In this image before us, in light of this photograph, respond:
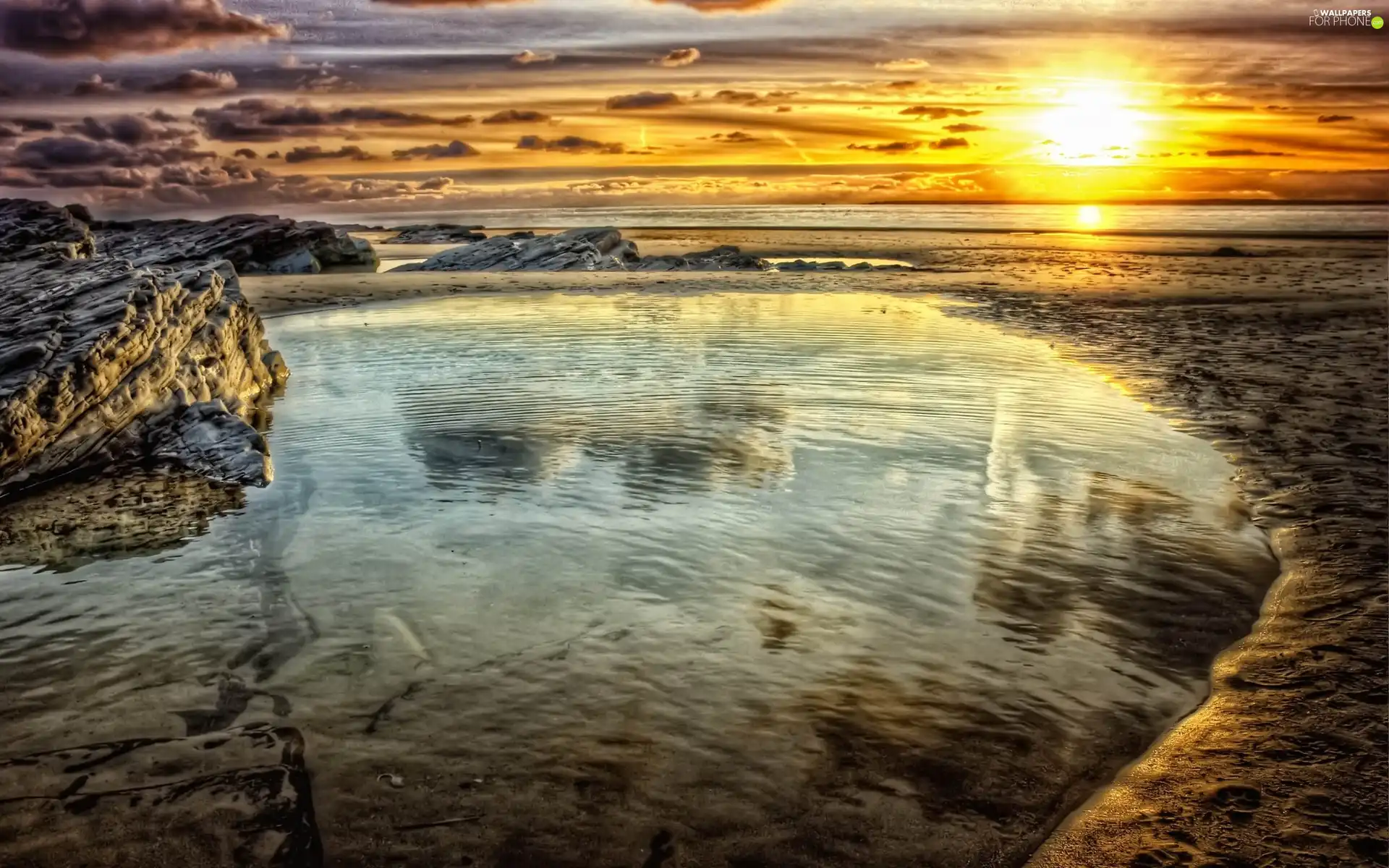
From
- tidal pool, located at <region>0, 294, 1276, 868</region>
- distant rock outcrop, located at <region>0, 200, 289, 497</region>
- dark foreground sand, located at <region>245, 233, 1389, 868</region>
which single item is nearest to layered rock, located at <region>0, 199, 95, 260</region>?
dark foreground sand, located at <region>245, 233, 1389, 868</region>

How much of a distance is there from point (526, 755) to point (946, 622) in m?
2.79

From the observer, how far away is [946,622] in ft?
20.2

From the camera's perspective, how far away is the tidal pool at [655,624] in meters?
4.33

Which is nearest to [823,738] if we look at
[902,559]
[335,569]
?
[902,559]

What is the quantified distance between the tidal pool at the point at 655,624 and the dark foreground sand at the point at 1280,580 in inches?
9.6

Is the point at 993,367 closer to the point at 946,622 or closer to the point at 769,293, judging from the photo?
the point at 946,622

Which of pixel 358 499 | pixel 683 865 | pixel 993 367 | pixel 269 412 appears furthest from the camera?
pixel 993 367

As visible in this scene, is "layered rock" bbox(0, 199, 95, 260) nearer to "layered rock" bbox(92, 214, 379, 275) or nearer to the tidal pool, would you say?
the tidal pool

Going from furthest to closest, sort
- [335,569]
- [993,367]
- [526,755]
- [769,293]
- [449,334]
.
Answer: [769,293]
[449,334]
[993,367]
[335,569]
[526,755]

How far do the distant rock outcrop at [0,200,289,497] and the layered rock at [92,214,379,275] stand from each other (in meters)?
33.0

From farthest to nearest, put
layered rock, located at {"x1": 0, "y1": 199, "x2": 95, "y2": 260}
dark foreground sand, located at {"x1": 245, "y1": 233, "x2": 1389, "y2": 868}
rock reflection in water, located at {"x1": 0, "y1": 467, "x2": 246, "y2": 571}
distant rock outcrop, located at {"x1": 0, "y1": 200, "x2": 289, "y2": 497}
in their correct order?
layered rock, located at {"x1": 0, "y1": 199, "x2": 95, "y2": 260}
distant rock outcrop, located at {"x1": 0, "y1": 200, "x2": 289, "y2": 497}
rock reflection in water, located at {"x1": 0, "y1": 467, "x2": 246, "y2": 571}
dark foreground sand, located at {"x1": 245, "y1": 233, "x2": 1389, "y2": 868}

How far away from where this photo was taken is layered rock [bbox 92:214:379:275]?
151ft

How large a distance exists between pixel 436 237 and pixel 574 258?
4862 centimetres

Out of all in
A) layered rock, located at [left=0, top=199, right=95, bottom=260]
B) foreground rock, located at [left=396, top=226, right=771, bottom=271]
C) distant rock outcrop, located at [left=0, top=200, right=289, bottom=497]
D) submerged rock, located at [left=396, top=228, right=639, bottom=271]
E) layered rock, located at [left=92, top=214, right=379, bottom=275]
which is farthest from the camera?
layered rock, located at [left=92, top=214, right=379, bottom=275]
